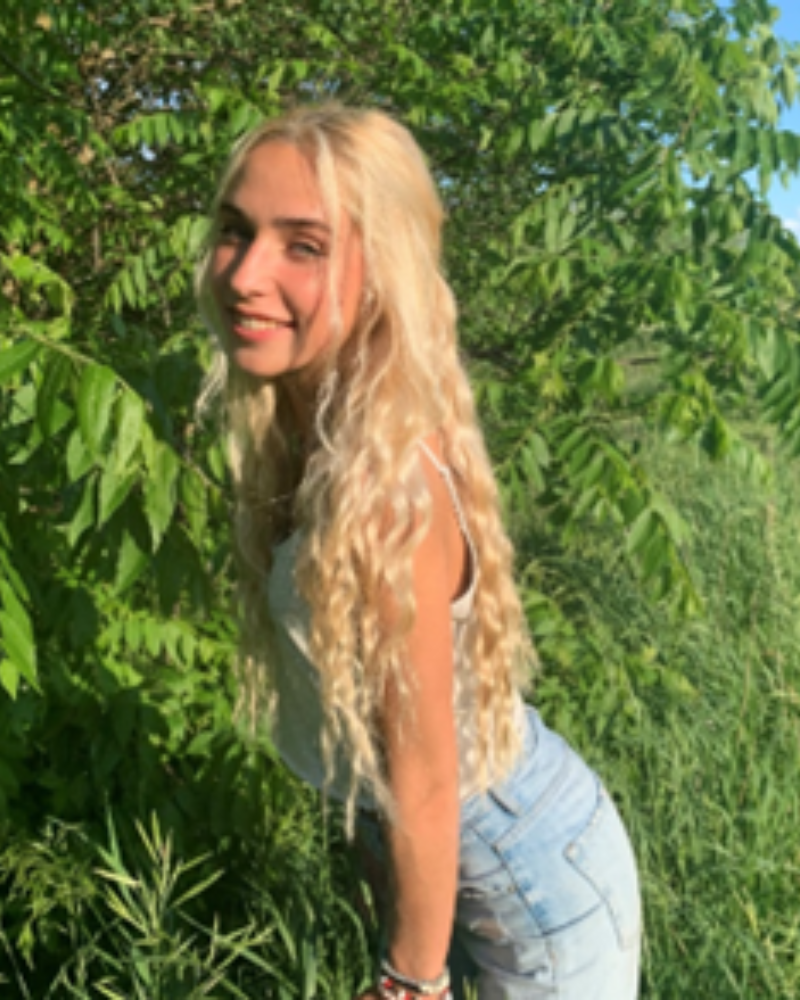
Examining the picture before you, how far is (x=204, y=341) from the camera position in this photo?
7.93 ft

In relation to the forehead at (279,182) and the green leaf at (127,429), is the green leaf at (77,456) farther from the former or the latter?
the forehead at (279,182)

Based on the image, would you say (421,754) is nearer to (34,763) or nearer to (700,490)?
(34,763)

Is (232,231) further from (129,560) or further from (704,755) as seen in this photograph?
(704,755)

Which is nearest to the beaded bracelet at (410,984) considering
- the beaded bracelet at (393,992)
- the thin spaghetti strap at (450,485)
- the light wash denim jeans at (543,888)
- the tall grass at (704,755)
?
the beaded bracelet at (393,992)

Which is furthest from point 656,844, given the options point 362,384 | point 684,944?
point 362,384

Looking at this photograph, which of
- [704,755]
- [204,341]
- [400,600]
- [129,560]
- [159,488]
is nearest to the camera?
[400,600]

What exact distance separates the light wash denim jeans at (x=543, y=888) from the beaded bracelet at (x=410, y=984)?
14cm

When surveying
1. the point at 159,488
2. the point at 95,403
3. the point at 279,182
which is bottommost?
the point at 159,488

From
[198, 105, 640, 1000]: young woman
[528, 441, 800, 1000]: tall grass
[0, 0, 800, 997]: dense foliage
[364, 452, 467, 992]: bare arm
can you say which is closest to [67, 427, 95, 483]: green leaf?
[0, 0, 800, 997]: dense foliage

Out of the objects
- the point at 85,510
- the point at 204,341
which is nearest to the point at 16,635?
the point at 85,510

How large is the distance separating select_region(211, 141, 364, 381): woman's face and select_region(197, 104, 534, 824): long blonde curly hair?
0.06ft

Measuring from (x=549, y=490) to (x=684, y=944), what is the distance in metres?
1.33

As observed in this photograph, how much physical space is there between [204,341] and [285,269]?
4.00 feet

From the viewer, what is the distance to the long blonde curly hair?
110cm
